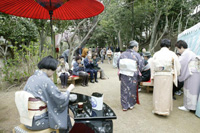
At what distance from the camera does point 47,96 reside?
1703 mm

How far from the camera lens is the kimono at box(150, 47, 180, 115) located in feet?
10.4

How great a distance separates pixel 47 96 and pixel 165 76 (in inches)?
104

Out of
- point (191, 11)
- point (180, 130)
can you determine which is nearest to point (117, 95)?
point (180, 130)

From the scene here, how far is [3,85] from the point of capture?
5613 millimetres

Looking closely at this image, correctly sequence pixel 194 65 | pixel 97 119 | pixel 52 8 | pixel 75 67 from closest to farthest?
pixel 97 119 < pixel 52 8 < pixel 194 65 < pixel 75 67

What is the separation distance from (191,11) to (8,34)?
14978mm

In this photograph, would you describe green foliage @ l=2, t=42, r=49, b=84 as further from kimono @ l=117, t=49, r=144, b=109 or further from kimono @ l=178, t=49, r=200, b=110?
kimono @ l=178, t=49, r=200, b=110

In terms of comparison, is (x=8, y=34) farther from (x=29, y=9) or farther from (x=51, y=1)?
(x=51, y=1)

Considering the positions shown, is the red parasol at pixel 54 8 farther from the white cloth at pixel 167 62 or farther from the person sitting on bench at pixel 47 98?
the white cloth at pixel 167 62

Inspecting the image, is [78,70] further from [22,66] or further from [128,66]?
[128,66]

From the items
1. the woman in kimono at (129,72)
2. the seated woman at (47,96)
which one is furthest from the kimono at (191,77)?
the seated woman at (47,96)

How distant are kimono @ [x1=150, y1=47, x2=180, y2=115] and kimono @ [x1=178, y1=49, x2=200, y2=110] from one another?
427 millimetres

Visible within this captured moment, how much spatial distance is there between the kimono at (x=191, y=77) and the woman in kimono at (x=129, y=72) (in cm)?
109

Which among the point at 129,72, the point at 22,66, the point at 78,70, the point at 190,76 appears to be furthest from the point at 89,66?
the point at 190,76
